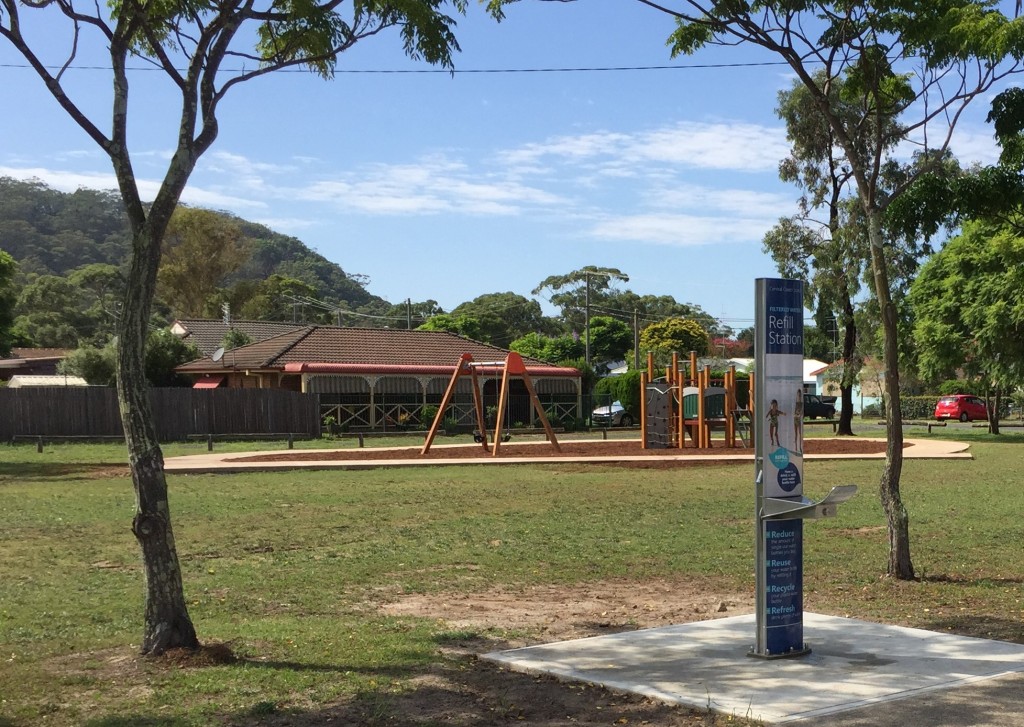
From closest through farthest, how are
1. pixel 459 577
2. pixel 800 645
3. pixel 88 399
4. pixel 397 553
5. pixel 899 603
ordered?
pixel 800 645, pixel 899 603, pixel 459 577, pixel 397 553, pixel 88 399

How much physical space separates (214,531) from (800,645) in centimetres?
870

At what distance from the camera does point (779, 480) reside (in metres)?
7.45

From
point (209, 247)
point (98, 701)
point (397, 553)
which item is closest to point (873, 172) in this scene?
point (397, 553)

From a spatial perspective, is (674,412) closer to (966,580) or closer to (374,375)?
(374,375)

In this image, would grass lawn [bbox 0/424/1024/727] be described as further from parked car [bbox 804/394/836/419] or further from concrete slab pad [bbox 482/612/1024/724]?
parked car [bbox 804/394/836/419]

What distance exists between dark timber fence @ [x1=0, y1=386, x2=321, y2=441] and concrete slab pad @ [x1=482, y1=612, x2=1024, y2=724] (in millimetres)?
32126

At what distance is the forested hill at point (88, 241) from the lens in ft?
418

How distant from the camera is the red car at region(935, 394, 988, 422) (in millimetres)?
59906

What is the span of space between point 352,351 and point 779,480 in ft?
129

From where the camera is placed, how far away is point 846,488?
740cm

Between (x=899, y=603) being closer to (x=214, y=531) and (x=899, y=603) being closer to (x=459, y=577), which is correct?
(x=459, y=577)

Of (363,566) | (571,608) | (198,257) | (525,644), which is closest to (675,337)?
(198,257)

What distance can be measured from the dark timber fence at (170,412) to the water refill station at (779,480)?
107ft

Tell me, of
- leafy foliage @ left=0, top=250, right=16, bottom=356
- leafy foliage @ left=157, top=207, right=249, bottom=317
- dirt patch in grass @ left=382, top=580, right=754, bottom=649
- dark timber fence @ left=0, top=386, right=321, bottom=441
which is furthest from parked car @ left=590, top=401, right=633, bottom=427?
dirt patch in grass @ left=382, top=580, right=754, bottom=649
